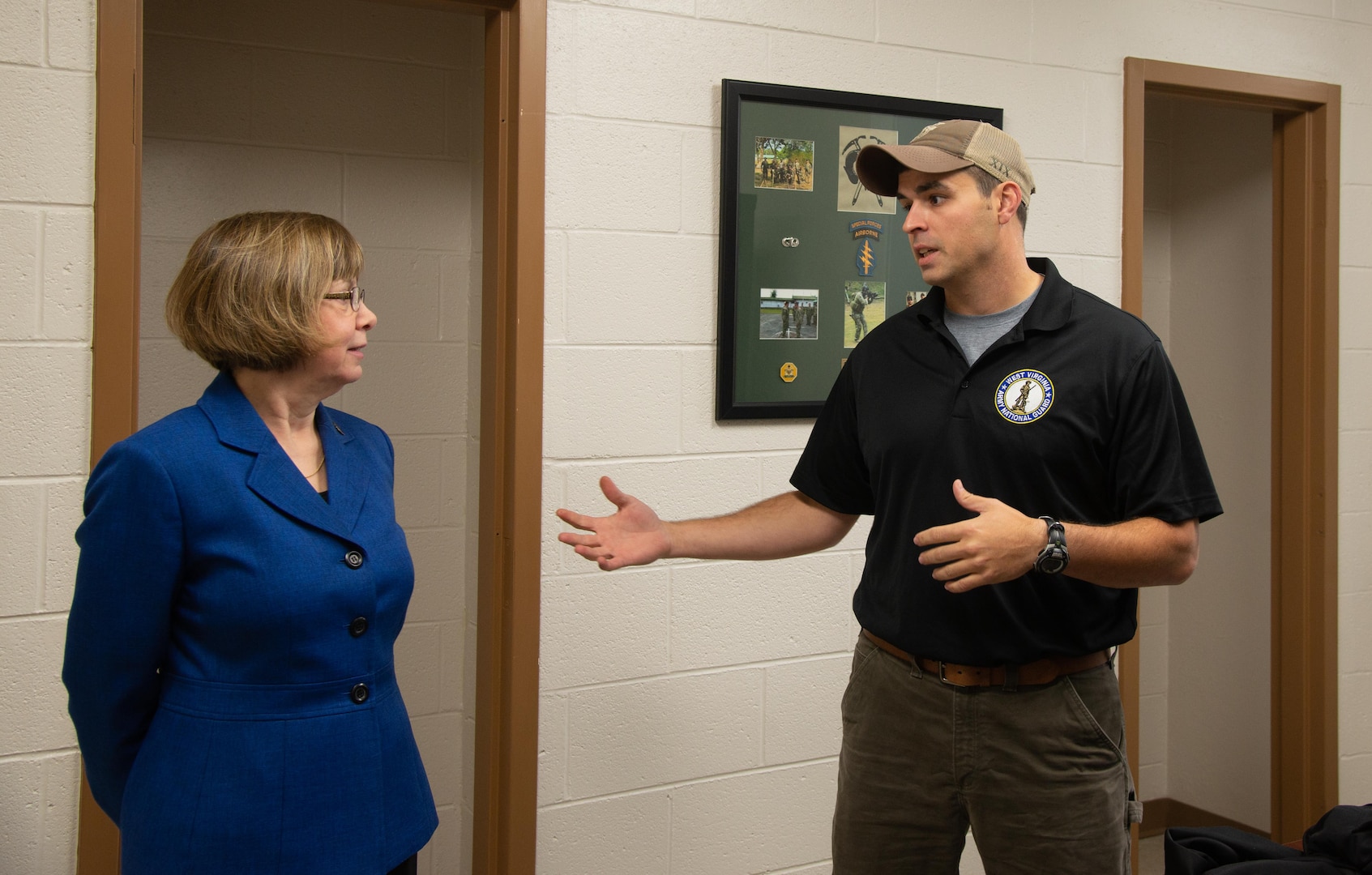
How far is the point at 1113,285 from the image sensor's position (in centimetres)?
287

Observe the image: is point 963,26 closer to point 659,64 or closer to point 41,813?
point 659,64

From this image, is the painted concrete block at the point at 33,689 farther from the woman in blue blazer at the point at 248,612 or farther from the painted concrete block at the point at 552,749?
the painted concrete block at the point at 552,749

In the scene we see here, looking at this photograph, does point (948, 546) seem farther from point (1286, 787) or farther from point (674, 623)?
point (1286, 787)

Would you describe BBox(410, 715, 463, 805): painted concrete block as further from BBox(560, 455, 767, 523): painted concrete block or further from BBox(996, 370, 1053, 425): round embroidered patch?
BBox(996, 370, 1053, 425): round embroidered patch

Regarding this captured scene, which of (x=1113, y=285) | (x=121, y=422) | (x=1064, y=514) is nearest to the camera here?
(x=1064, y=514)

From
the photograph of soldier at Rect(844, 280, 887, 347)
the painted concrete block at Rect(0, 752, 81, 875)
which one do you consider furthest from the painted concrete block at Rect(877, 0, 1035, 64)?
the painted concrete block at Rect(0, 752, 81, 875)

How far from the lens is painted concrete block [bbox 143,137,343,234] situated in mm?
2592

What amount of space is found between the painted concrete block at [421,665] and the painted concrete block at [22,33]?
1.51 m

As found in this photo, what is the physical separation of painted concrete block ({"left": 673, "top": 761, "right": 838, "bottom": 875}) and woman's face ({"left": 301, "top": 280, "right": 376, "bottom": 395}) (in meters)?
1.30

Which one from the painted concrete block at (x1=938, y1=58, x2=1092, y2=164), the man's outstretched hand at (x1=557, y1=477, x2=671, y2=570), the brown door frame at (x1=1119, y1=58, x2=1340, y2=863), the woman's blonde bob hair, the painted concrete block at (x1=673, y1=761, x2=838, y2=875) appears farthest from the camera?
the brown door frame at (x1=1119, y1=58, x2=1340, y2=863)

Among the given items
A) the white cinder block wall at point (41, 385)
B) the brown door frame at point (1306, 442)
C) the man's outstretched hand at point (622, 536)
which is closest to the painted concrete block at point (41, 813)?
the white cinder block wall at point (41, 385)

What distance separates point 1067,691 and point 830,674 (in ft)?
3.21

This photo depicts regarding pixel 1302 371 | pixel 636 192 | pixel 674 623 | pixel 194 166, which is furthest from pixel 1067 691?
pixel 194 166

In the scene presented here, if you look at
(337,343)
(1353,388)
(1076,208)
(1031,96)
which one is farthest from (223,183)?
(1353,388)
